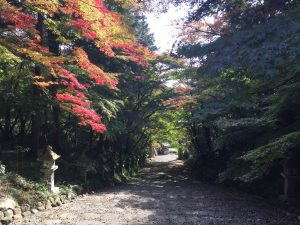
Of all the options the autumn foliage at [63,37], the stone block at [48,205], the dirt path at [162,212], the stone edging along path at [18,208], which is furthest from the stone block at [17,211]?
the autumn foliage at [63,37]

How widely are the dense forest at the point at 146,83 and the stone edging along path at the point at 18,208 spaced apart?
5.09 ft

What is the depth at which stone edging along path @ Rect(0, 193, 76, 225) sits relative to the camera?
8.05 meters

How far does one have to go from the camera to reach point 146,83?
21.5 metres

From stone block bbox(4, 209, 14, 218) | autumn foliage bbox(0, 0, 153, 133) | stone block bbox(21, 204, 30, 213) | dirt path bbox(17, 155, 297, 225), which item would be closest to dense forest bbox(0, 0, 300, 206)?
autumn foliage bbox(0, 0, 153, 133)

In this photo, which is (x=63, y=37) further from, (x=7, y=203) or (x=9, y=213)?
(x=9, y=213)

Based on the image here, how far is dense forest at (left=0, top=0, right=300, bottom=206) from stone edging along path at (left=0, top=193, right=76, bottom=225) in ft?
5.09

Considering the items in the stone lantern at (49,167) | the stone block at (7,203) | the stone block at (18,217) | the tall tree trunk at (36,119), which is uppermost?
the tall tree trunk at (36,119)

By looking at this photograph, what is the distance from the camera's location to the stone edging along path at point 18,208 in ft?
26.4

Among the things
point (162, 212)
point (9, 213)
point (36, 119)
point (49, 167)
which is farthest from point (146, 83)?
point (9, 213)

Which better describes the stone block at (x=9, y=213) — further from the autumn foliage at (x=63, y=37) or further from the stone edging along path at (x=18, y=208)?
the autumn foliage at (x=63, y=37)

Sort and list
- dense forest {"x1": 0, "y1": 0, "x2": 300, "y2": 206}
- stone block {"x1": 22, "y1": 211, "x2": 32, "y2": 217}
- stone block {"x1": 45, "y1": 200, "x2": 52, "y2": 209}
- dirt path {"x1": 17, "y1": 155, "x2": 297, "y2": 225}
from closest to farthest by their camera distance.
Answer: dense forest {"x1": 0, "y1": 0, "x2": 300, "y2": 206} → dirt path {"x1": 17, "y1": 155, "x2": 297, "y2": 225} → stone block {"x1": 22, "y1": 211, "x2": 32, "y2": 217} → stone block {"x1": 45, "y1": 200, "x2": 52, "y2": 209}

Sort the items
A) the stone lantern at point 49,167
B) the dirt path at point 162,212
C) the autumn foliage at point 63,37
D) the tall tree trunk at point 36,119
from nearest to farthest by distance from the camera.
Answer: the dirt path at point 162,212 → the autumn foliage at point 63,37 → the stone lantern at point 49,167 → the tall tree trunk at point 36,119

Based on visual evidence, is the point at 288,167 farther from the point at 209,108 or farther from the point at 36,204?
the point at 36,204

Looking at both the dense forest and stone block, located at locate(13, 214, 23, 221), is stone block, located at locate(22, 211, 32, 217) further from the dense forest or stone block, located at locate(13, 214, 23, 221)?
the dense forest
